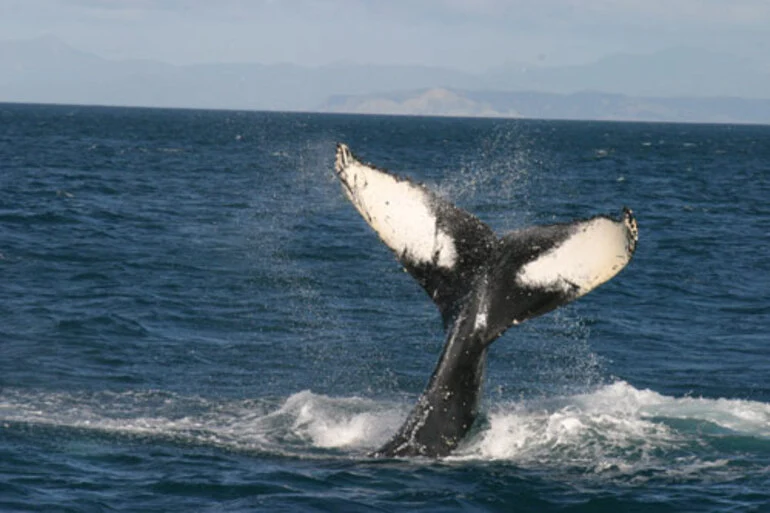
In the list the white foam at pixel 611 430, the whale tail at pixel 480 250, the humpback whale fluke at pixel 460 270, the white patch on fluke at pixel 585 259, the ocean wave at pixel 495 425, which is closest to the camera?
the white patch on fluke at pixel 585 259

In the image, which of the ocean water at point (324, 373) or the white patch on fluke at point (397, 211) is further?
the ocean water at point (324, 373)

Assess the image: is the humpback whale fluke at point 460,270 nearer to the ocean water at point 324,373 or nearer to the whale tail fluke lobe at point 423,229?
the whale tail fluke lobe at point 423,229

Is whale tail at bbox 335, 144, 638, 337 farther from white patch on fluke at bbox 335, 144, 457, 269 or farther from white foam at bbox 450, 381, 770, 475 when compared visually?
white foam at bbox 450, 381, 770, 475

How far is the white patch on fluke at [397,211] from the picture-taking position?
884cm

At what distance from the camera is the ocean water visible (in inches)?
379

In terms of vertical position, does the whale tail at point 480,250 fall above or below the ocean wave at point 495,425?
above

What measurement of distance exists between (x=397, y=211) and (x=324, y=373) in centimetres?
609

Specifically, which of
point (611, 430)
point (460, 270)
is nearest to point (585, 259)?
point (460, 270)

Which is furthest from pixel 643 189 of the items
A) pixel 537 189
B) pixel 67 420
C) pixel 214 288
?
pixel 67 420

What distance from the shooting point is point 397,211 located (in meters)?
9.02

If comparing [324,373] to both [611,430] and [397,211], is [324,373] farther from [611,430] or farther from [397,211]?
[397,211]

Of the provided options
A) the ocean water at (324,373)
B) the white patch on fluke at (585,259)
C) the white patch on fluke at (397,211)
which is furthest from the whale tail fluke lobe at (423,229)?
the ocean water at (324,373)

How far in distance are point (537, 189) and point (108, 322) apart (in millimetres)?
30188

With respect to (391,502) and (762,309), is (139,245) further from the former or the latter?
(391,502)
